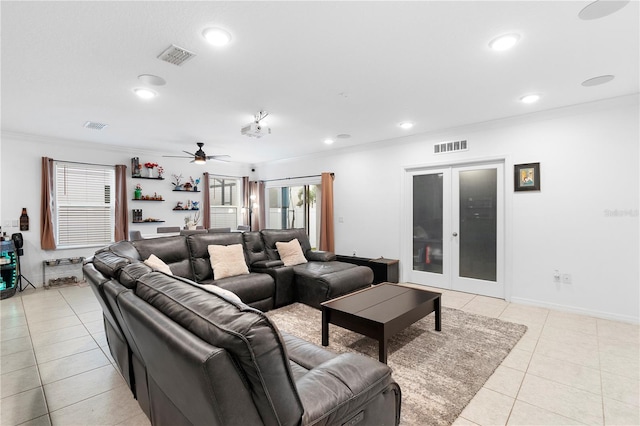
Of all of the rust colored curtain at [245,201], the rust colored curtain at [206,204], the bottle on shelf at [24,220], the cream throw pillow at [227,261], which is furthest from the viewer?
the rust colored curtain at [245,201]

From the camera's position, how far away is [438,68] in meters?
2.75

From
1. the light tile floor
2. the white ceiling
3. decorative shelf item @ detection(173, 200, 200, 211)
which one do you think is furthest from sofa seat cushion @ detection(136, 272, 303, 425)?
decorative shelf item @ detection(173, 200, 200, 211)

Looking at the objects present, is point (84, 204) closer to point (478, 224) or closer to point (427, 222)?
point (427, 222)

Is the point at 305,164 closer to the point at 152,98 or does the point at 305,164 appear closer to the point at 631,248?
the point at 152,98

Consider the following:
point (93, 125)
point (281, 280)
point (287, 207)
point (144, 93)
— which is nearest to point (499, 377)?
point (281, 280)

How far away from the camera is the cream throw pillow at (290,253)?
4586mm

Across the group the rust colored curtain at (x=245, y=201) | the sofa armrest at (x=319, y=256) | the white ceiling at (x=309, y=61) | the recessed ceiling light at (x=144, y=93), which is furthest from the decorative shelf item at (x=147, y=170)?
the sofa armrest at (x=319, y=256)

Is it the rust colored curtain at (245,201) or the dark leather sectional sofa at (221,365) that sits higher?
the rust colored curtain at (245,201)

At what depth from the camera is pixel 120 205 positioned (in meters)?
5.91

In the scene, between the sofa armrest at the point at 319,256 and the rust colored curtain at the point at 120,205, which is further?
the rust colored curtain at the point at 120,205

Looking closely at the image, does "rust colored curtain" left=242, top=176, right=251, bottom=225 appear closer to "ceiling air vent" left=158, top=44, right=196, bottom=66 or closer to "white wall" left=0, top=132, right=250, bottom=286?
"white wall" left=0, top=132, right=250, bottom=286

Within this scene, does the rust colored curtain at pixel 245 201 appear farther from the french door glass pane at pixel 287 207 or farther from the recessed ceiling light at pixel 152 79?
the recessed ceiling light at pixel 152 79

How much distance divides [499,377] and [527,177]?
9.35ft

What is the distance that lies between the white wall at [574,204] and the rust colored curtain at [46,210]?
6.62m
